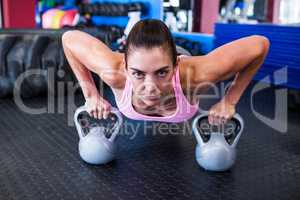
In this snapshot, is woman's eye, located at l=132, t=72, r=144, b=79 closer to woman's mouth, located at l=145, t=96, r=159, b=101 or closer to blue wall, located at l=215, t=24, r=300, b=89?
woman's mouth, located at l=145, t=96, r=159, b=101

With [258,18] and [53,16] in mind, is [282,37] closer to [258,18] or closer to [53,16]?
[258,18]

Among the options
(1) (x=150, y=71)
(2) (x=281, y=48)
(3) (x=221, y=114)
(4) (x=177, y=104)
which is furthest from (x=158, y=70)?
(2) (x=281, y=48)

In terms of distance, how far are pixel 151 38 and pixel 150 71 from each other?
86mm

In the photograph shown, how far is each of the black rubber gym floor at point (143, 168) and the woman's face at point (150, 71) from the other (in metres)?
0.30

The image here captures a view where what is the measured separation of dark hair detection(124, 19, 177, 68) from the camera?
3.04 feet

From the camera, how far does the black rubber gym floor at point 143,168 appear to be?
3.45ft

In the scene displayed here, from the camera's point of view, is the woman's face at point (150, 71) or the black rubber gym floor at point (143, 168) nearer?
the woman's face at point (150, 71)

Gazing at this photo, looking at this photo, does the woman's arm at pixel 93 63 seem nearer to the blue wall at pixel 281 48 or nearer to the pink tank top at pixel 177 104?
the pink tank top at pixel 177 104

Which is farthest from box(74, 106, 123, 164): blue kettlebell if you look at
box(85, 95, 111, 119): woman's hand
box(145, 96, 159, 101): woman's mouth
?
box(145, 96, 159, 101): woman's mouth

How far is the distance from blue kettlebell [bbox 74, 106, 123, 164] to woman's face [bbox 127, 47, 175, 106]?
0.88ft

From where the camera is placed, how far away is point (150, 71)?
36.8 inches

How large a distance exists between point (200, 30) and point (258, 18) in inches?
42.5

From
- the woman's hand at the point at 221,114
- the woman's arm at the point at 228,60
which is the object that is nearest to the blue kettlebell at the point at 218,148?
the woman's hand at the point at 221,114
